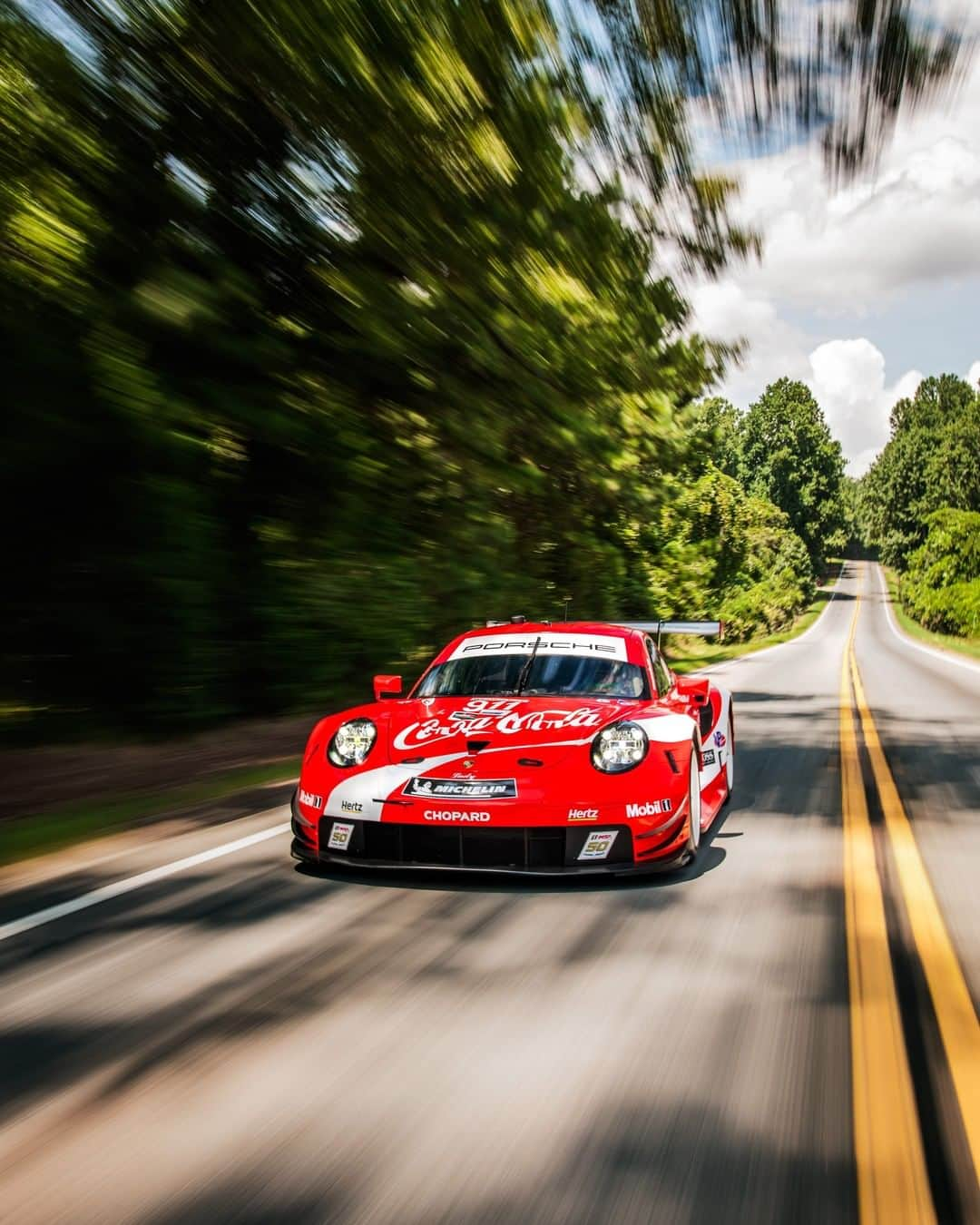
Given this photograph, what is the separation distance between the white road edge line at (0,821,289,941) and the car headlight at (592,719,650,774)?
2.21m

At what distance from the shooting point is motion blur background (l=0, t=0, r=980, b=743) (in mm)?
7355

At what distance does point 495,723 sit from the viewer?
580cm

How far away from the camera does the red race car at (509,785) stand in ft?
16.9

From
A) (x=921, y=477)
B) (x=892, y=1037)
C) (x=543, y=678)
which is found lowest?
(x=892, y=1037)

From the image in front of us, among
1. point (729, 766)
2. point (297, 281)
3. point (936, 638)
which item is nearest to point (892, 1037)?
point (729, 766)

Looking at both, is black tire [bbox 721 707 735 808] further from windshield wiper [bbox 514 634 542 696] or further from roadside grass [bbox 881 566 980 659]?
roadside grass [bbox 881 566 980 659]

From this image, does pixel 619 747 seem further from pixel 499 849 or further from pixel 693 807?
pixel 499 849

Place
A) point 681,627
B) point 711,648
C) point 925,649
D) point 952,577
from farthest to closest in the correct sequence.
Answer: point 952,577 → point 925,649 → point 711,648 → point 681,627

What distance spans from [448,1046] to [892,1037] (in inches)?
55.0

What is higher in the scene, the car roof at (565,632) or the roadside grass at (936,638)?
the car roof at (565,632)

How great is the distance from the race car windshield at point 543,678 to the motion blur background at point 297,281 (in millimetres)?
2894

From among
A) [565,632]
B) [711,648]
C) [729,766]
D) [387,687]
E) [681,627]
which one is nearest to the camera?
[387,687]

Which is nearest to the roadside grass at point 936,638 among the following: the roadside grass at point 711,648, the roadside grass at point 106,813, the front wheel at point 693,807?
the roadside grass at point 711,648

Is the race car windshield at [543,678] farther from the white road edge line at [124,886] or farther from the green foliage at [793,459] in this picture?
the green foliage at [793,459]
